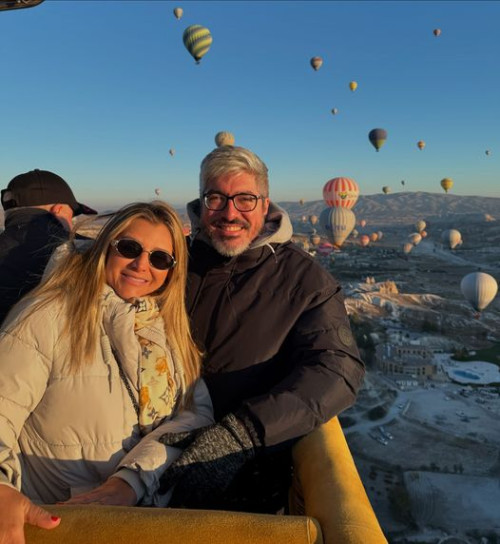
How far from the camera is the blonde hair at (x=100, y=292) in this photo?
1075 mm

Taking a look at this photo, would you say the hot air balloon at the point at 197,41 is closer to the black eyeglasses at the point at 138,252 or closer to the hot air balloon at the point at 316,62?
the hot air balloon at the point at 316,62

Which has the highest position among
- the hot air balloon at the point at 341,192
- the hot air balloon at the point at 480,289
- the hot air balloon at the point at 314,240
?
the hot air balloon at the point at 341,192

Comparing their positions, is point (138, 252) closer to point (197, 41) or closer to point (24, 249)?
point (24, 249)

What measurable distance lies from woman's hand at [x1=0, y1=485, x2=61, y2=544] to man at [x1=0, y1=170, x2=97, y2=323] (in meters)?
0.71

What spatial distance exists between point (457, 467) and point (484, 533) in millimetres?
2231

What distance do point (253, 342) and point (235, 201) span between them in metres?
0.49

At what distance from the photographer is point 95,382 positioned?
3.50 feet

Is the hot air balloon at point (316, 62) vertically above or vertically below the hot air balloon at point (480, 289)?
above

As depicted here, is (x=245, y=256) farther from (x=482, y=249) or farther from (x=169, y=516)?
(x=482, y=249)

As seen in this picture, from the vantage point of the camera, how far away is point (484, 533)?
8.30m

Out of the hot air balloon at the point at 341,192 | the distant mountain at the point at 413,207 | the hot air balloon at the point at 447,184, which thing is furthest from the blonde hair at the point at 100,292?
the distant mountain at the point at 413,207

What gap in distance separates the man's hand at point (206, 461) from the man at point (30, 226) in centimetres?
67

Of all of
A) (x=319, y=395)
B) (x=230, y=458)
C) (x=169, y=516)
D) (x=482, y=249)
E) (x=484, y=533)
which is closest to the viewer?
(x=169, y=516)

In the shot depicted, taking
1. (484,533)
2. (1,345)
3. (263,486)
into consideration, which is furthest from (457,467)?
(1,345)
